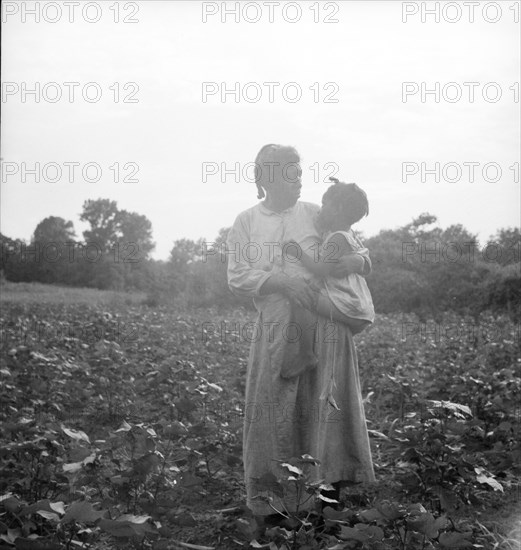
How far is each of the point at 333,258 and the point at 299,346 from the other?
428 mm

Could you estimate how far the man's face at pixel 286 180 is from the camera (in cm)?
324

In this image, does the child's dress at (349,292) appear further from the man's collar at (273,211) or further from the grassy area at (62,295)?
the grassy area at (62,295)

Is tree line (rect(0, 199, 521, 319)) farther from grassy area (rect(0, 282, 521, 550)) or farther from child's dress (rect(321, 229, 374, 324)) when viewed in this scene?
child's dress (rect(321, 229, 374, 324))

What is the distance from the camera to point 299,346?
10.5 ft

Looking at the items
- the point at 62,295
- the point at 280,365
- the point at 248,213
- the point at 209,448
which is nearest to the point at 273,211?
the point at 248,213

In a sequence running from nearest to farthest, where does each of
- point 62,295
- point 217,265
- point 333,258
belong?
1. point 333,258
2. point 62,295
3. point 217,265

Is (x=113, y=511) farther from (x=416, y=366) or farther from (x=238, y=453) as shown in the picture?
(x=416, y=366)

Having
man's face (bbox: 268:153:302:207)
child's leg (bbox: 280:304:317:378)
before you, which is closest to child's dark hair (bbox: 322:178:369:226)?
man's face (bbox: 268:153:302:207)

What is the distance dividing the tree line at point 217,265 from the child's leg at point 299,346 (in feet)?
32.1

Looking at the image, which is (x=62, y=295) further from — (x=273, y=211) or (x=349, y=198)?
(x=349, y=198)

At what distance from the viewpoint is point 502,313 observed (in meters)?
13.7

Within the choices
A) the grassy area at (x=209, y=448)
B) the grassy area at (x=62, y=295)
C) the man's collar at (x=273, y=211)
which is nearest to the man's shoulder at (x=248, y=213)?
the man's collar at (x=273, y=211)

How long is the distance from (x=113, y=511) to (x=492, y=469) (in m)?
2.30

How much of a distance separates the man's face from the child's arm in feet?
0.86
